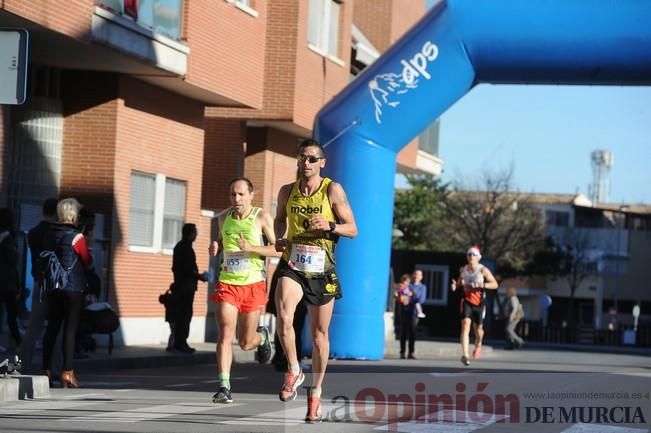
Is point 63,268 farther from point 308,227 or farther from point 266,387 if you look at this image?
point 308,227

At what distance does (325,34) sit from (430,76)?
11203 millimetres

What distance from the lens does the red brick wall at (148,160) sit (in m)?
23.3

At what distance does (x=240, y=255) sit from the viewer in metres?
12.1

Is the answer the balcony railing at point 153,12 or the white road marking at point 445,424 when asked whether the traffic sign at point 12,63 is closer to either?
the white road marking at point 445,424

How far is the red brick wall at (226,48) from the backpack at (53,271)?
1016 cm

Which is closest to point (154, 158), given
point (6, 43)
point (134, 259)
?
point (134, 259)

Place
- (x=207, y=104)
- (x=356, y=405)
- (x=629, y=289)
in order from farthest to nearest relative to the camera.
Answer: (x=629, y=289) < (x=207, y=104) < (x=356, y=405)

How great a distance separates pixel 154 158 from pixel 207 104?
2.76 m

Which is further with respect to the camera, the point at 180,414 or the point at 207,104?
the point at 207,104

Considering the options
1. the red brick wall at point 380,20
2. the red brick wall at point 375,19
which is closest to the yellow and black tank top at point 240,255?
the red brick wall at point 380,20

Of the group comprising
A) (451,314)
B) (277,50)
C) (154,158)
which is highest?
(277,50)

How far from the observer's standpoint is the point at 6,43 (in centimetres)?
1192

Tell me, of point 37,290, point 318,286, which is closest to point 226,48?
point 37,290

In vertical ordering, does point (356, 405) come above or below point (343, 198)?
below
